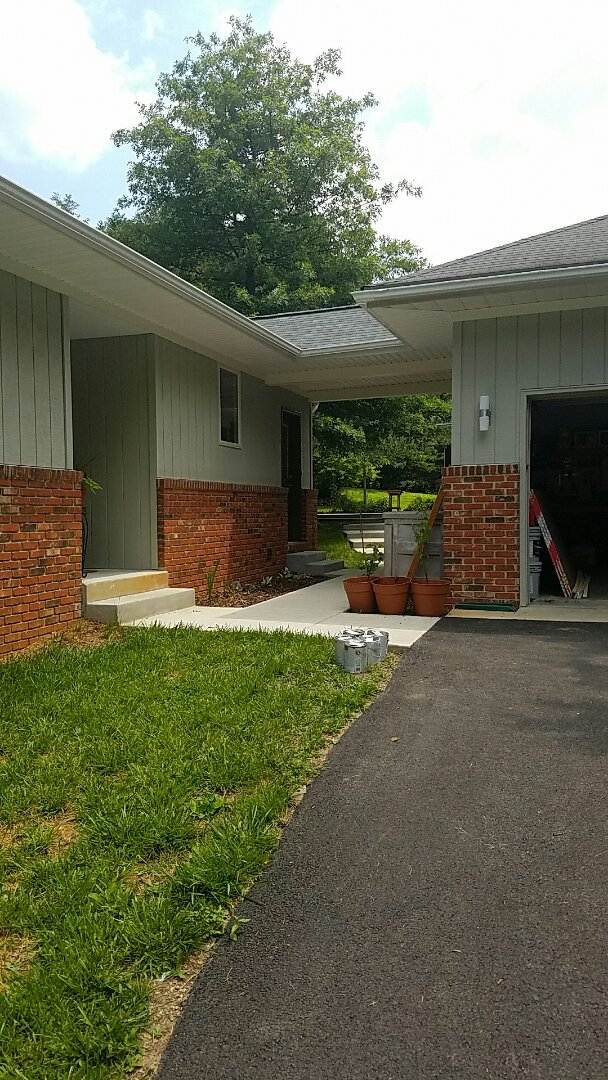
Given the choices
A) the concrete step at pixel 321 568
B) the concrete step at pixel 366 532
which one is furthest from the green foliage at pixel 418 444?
the concrete step at pixel 321 568

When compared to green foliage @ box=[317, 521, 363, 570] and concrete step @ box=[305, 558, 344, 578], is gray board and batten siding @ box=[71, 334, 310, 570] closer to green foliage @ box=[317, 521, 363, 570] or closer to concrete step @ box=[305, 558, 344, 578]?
concrete step @ box=[305, 558, 344, 578]

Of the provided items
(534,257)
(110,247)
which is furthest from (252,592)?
(534,257)

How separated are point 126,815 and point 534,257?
6.11 metres

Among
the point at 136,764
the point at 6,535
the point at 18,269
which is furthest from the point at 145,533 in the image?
the point at 136,764

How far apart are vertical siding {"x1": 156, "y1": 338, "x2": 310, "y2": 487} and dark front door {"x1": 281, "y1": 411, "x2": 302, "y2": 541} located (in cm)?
46

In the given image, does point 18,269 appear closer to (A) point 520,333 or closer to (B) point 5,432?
(B) point 5,432

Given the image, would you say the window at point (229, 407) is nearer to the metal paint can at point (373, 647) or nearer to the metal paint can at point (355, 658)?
the metal paint can at point (373, 647)

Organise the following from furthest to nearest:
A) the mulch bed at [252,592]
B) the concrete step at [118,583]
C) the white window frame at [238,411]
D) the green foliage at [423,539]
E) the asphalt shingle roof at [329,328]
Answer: the asphalt shingle roof at [329,328], the white window frame at [238,411], the mulch bed at [252,592], the green foliage at [423,539], the concrete step at [118,583]

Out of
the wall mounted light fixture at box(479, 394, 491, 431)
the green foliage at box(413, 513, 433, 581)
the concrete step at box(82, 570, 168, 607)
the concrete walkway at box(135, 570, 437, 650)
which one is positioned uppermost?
the wall mounted light fixture at box(479, 394, 491, 431)

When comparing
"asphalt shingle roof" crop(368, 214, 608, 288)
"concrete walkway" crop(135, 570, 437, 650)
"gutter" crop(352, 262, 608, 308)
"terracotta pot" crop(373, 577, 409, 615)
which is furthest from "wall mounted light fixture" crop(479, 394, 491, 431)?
"concrete walkway" crop(135, 570, 437, 650)

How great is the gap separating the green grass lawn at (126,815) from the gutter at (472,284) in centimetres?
346

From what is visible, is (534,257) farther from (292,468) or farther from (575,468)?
(575,468)

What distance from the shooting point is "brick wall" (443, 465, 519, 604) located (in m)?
7.14

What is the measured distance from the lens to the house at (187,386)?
227 inches
